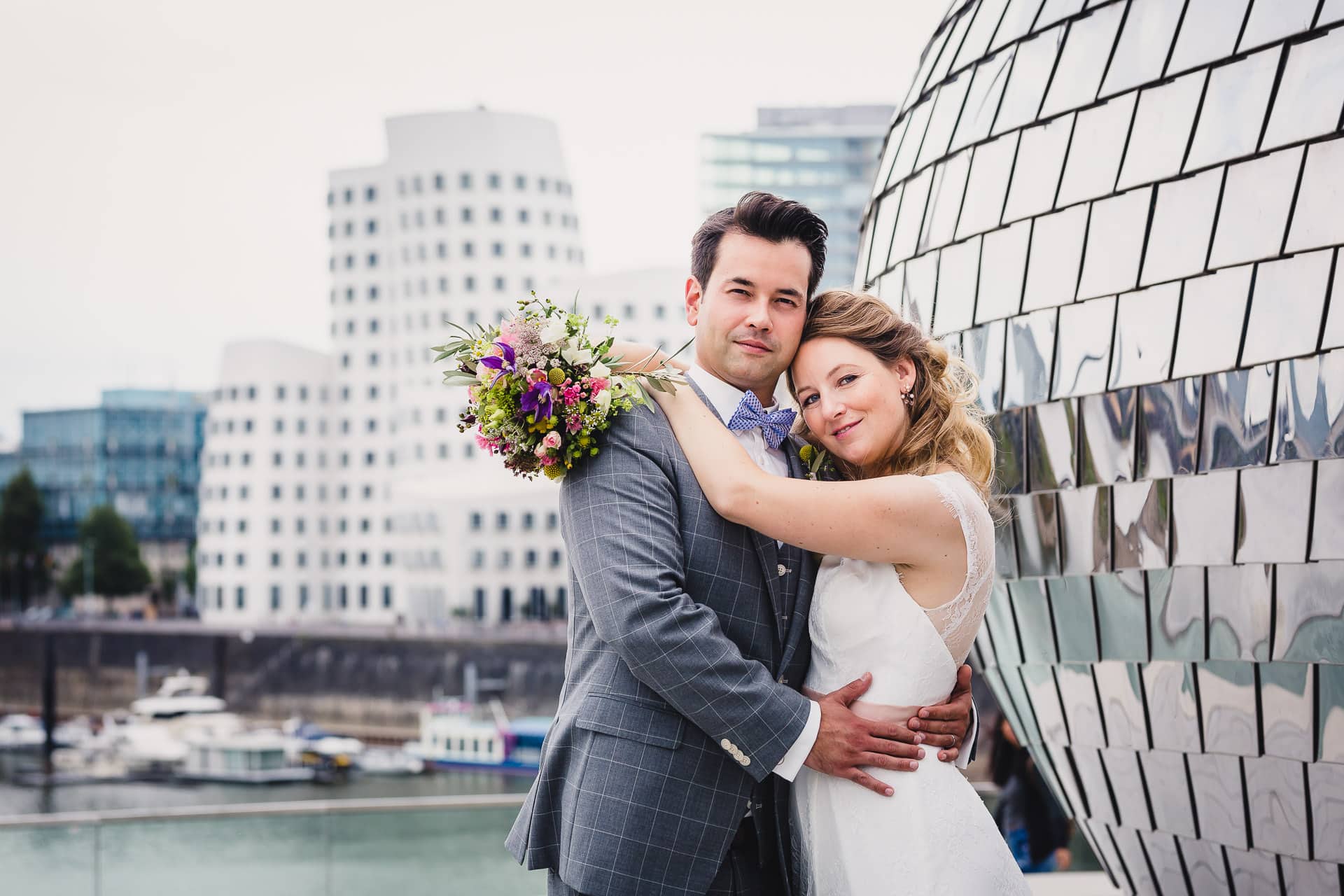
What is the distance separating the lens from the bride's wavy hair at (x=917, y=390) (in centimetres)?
370

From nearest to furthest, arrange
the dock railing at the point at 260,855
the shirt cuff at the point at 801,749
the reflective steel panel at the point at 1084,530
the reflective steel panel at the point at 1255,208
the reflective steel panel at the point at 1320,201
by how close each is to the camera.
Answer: the shirt cuff at the point at 801,749
the reflective steel panel at the point at 1320,201
the reflective steel panel at the point at 1255,208
the reflective steel panel at the point at 1084,530
the dock railing at the point at 260,855

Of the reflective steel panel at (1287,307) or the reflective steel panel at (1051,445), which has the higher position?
the reflective steel panel at (1287,307)

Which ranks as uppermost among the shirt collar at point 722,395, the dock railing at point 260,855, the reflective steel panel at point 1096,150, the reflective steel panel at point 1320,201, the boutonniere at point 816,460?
A: the reflective steel panel at point 1096,150

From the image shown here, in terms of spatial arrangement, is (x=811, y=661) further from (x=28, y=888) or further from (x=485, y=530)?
(x=485, y=530)

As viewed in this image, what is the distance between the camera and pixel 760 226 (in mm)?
3584

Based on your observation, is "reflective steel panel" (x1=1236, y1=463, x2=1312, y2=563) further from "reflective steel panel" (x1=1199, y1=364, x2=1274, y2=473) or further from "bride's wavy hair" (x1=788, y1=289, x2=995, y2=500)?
"bride's wavy hair" (x1=788, y1=289, x2=995, y2=500)

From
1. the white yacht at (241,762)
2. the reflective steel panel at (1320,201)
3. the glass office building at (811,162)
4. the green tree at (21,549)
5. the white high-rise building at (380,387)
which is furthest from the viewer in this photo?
the glass office building at (811,162)

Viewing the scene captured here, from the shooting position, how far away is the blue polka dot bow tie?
3.63 m

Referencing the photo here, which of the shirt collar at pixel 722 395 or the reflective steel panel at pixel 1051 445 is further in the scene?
the reflective steel panel at pixel 1051 445

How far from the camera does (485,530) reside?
61.6m

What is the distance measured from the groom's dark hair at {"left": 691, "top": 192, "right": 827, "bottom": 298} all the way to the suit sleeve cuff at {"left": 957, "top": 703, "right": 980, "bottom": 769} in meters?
1.42

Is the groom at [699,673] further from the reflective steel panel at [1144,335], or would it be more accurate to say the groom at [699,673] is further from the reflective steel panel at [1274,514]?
the reflective steel panel at [1144,335]

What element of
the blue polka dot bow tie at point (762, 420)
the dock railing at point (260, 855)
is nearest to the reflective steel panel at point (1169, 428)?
the blue polka dot bow tie at point (762, 420)

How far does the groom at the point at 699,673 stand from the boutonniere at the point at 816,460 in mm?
195
